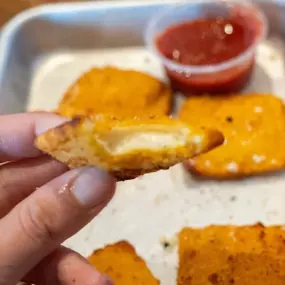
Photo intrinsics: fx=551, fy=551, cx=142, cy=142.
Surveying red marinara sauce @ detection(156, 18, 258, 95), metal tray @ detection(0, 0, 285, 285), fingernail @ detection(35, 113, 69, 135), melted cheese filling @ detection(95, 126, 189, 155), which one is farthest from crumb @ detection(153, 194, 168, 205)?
melted cheese filling @ detection(95, 126, 189, 155)

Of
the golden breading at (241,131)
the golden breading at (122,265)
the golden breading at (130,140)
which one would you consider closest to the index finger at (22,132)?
the golden breading at (130,140)

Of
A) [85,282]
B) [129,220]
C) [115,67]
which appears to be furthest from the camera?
[115,67]

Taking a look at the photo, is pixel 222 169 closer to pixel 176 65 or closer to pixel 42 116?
pixel 176 65

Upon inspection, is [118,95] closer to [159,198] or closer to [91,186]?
[159,198]

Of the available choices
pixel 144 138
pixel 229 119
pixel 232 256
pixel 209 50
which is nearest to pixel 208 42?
pixel 209 50

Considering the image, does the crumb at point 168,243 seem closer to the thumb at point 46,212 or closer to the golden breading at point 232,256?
the golden breading at point 232,256

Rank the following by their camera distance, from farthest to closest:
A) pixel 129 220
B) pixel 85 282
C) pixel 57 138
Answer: pixel 129 220 → pixel 85 282 → pixel 57 138

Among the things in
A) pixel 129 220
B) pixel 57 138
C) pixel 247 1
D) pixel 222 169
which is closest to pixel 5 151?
pixel 57 138

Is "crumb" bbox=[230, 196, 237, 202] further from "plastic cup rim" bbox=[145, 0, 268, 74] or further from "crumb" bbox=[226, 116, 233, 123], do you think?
"plastic cup rim" bbox=[145, 0, 268, 74]
